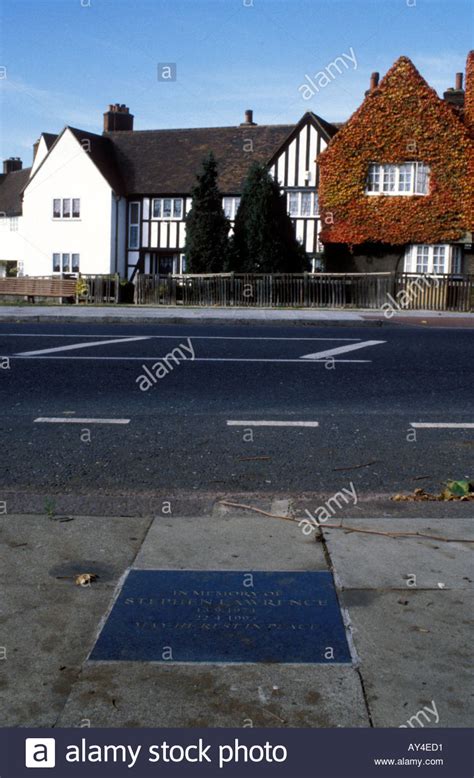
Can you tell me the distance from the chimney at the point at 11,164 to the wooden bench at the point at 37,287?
33436 mm

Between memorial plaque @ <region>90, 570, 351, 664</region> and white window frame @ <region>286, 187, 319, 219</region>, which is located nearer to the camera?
memorial plaque @ <region>90, 570, 351, 664</region>

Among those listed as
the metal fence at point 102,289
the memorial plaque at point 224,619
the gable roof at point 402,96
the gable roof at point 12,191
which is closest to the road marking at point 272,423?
the memorial plaque at point 224,619

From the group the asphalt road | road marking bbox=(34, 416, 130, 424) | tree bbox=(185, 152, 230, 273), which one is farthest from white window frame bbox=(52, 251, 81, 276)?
road marking bbox=(34, 416, 130, 424)

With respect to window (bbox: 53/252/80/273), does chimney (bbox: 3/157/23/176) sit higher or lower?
higher

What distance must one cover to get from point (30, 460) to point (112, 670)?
308 centimetres

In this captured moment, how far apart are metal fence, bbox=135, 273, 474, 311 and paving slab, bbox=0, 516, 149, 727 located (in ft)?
75.6

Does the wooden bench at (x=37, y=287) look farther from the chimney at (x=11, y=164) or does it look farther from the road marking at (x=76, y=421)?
the chimney at (x=11, y=164)

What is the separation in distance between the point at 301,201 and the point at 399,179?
358 inches

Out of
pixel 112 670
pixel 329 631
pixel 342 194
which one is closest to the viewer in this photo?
A: pixel 112 670

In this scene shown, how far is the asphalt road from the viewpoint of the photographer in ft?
18.0

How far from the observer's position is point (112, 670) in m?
2.88

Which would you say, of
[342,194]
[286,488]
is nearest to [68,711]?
[286,488]

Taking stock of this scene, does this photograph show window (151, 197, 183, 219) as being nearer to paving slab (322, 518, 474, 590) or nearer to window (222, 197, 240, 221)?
window (222, 197, 240, 221)

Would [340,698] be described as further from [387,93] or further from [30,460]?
[387,93]
